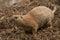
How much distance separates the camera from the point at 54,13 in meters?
6.38

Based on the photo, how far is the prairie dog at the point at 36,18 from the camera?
5.28 m

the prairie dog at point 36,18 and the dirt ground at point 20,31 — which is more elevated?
the prairie dog at point 36,18

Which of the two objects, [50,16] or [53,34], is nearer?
[53,34]

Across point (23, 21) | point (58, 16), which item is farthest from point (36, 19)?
point (58, 16)

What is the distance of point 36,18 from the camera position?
18.2 ft

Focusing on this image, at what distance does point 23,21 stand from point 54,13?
1401 millimetres

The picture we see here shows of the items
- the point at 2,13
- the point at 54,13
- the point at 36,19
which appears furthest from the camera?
the point at 2,13

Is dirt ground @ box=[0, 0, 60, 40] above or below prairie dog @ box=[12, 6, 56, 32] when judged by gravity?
below

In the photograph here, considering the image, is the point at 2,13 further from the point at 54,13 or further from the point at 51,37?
the point at 51,37

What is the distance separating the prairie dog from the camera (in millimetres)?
5281

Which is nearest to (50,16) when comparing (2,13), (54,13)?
(54,13)

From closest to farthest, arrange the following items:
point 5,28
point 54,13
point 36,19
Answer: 1. point 36,19
2. point 5,28
3. point 54,13

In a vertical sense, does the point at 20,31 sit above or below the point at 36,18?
below

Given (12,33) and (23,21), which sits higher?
(23,21)
